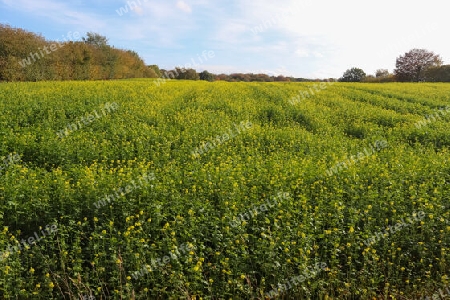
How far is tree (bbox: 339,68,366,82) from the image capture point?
222 ft

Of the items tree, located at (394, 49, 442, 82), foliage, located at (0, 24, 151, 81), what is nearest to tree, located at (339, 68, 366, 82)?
tree, located at (394, 49, 442, 82)

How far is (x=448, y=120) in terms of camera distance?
16.8 meters

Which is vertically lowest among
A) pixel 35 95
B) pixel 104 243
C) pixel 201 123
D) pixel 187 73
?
pixel 104 243

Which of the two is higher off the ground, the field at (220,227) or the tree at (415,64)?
the tree at (415,64)

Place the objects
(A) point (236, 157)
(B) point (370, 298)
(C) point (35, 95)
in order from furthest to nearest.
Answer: (C) point (35, 95) < (A) point (236, 157) < (B) point (370, 298)

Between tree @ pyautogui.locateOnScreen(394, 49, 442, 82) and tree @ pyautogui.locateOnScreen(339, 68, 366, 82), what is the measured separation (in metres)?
6.24

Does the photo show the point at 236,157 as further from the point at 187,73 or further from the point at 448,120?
the point at 187,73

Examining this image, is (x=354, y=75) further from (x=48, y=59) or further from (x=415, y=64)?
(x=48, y=59)

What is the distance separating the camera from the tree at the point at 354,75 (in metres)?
67.8

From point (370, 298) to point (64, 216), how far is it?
15.3 feet

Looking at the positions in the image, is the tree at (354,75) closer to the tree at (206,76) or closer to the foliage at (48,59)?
the tree at (206,76)

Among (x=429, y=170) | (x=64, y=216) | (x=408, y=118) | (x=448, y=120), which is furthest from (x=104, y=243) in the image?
(x=448, y=120)

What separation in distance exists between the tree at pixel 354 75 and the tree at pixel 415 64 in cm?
624

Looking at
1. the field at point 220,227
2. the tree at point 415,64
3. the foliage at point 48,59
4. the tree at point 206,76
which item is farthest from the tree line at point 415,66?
the field at point 220,227
